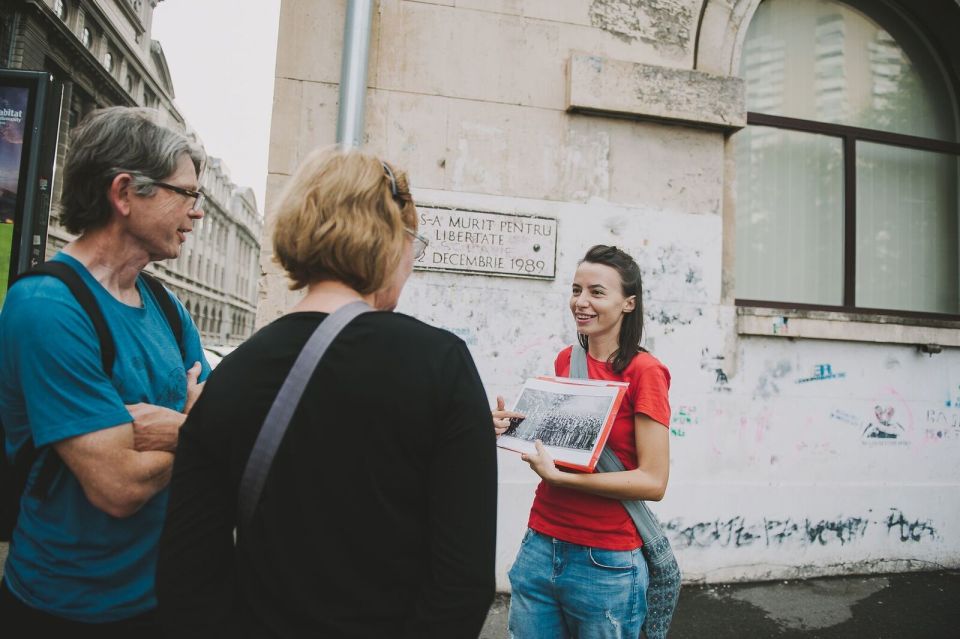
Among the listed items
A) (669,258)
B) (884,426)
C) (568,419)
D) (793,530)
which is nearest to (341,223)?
(568,419)

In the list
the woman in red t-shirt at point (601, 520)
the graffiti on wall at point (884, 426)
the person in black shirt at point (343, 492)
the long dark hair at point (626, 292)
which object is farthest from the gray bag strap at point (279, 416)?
the graffiti on wall at point (884, 426)

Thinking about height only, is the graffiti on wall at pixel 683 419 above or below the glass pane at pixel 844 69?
below

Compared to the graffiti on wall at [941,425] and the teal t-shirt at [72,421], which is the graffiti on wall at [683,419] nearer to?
the graffiti on wall at [941,425]

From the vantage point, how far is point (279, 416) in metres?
0.98

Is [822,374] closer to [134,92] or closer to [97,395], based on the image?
[97,395]

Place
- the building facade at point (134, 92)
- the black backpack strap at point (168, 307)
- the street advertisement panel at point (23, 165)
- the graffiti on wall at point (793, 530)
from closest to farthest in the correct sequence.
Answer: the black backpack strap at point (168, 307), the street advertisement panel at point (23, 165), the graffiti on wall at point (793, 530), the building facade at point (134, 92)

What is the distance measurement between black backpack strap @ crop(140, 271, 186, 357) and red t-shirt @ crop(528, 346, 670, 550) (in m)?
1.35

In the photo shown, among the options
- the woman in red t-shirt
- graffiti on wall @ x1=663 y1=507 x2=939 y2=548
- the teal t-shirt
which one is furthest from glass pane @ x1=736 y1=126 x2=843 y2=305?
the teal t-shirt

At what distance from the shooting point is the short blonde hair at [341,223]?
3.52ft

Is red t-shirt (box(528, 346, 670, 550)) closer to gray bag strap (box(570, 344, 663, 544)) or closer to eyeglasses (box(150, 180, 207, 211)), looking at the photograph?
gray bag strap (box(570, 344, 663, 544))

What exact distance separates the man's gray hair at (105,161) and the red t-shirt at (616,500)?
5.21 ft

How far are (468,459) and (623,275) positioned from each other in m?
1.32

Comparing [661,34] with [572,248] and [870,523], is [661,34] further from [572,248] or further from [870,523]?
[870,523]

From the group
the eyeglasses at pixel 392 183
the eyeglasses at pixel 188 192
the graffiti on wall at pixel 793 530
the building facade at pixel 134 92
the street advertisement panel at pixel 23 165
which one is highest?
the building facade at pixel 134 92
